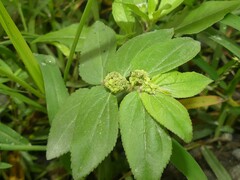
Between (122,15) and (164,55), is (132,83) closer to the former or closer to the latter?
(164,55)

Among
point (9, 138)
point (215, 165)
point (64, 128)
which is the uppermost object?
point (64, 128)

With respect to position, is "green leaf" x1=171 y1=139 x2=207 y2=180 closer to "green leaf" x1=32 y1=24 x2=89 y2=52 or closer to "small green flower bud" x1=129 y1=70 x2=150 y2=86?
"small green flower bud" x1=129 y1=70 x2=150 y2=86

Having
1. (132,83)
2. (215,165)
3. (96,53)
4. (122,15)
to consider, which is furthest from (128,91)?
(215,165)

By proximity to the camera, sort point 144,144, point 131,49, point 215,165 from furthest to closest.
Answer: point 215,165 < point 131,49 < point 144,144

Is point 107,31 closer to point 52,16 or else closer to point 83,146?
point 83,146

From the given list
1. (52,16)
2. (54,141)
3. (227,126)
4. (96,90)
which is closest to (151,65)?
(96,90)

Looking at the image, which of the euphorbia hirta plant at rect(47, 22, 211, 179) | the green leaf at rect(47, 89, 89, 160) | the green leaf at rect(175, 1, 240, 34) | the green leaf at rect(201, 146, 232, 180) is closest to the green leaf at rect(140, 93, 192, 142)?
the euphorbia hirta plant at rect(47, 22, 211, 179)
